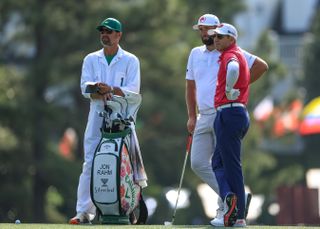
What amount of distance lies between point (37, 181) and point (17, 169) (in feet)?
2.30

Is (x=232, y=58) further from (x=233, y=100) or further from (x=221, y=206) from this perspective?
(x=221, y=206)

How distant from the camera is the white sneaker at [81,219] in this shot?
14.8 m

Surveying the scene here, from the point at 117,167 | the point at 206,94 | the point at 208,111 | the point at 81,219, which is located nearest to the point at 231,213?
the point at 117,167

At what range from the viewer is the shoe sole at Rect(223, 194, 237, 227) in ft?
44.3

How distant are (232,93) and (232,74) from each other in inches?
7.3

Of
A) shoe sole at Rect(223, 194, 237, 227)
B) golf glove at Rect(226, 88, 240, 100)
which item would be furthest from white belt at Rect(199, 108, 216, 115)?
shoe sole at Rect(223, 194, 237, 227)

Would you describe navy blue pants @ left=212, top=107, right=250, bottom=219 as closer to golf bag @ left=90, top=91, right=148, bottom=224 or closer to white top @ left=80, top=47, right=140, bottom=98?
golf bag @ left=90, top=91, right=148, bottom=224

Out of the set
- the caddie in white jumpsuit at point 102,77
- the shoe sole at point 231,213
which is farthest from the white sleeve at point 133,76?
the shoe sole at point 231,213

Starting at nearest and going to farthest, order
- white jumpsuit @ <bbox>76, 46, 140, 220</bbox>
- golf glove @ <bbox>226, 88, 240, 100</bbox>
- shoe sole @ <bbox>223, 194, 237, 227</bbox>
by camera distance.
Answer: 1. shoe sole @ <bbox>223, 194, 237, 227</bbox>
2. golf glove @ <bbox>226, 88, 240, 100</bbox>
3. white jumpsuit @ <bbox>76, 46, 140, 220</bbox>

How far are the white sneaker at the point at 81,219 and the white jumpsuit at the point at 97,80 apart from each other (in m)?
0.04

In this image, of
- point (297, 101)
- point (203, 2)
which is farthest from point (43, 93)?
point (297, 101)

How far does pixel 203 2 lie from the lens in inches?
1890

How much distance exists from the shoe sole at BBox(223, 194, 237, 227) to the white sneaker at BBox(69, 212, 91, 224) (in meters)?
1.82

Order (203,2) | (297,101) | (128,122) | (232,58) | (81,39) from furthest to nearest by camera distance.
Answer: (297,101) < (203,2) < (81,39) < (128,122) < (232,58)
